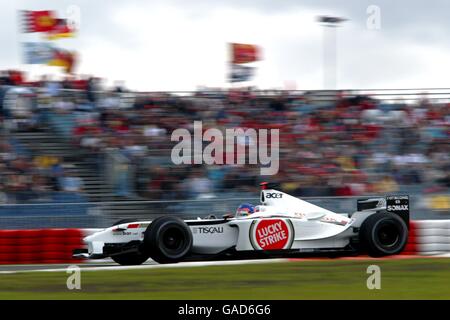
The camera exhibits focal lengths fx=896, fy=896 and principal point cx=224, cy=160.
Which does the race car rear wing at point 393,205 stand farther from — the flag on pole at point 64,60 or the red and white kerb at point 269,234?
the flag on pole at point 64,60

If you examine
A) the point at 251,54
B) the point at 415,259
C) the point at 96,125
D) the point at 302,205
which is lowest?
the point at 415,259

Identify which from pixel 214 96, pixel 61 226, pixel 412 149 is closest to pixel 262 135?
pixel 214 96

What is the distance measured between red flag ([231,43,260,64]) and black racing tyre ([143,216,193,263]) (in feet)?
27.7

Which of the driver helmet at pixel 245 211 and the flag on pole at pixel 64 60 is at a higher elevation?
the flag on pole at pixel 64 60

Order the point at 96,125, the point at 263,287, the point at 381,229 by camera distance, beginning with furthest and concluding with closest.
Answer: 1. the point at 96,125
2. the point at 381,229
3. the point at 263,287

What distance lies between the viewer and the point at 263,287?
8578 mm

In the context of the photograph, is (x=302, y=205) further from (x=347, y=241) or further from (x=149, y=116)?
(x=149, y=116)
